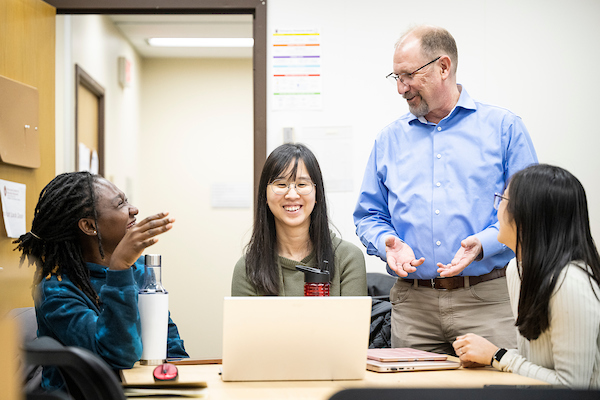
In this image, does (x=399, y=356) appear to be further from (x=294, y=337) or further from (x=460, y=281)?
(x=460, y=281)

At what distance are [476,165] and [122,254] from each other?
119cm

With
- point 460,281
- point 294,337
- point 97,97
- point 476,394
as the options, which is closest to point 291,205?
point 460,281

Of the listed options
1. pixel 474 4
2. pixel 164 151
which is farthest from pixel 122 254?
pixel 164 151

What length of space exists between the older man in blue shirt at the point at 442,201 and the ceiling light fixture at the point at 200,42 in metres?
3.38

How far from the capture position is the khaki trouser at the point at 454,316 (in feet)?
6.21

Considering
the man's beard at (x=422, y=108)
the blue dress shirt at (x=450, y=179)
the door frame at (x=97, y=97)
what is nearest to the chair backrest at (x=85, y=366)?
the blue dress shirt at (x=450, y=179)

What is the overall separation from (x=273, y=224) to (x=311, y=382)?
86 centimetres

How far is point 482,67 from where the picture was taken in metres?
3.05

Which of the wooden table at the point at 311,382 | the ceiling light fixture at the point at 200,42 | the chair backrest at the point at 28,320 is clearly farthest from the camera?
the ceiling light fixture at the point at 200,42

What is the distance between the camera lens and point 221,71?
5777mm

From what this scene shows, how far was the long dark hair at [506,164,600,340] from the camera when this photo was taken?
1354mm

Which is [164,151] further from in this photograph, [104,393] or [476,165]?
[104,393]

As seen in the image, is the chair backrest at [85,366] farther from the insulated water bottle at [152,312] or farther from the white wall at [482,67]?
the white wall at [482,67]

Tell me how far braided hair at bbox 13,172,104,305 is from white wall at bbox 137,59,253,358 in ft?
12.6
